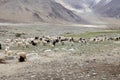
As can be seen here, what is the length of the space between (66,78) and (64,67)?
2.82 meters

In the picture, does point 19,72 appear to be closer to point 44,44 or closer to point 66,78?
point 66,78

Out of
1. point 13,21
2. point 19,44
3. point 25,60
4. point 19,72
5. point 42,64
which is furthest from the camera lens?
point 13,21

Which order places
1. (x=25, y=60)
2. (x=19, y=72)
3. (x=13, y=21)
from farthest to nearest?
Answer: (x=13, y=21)
(x=25, y=60)
(x=19, y=72)

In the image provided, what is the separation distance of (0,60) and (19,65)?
153 cm

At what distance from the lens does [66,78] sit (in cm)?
1602

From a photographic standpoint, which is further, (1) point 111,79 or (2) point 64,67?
(2) point 64,67

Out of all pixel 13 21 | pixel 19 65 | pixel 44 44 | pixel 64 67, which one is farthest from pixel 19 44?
pixel 13 21

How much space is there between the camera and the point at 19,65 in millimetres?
20625

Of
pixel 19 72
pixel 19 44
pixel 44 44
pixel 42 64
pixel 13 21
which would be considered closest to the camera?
pixel 19 72

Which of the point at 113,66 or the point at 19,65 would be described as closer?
the point at 113,66

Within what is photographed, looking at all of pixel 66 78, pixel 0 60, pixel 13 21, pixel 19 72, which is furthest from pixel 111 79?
pixel 13 21

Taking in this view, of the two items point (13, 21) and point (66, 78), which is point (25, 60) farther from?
point (13, 21)

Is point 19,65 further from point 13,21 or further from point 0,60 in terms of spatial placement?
point 13,21

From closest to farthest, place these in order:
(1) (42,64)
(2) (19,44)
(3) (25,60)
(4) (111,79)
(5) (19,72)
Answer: (4) (111,79), (5) (19,72), (1) (42,64), (3) (25,60), (2) (19,44)
